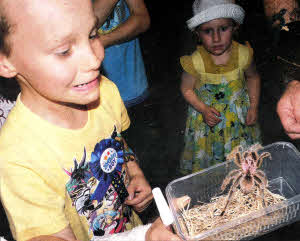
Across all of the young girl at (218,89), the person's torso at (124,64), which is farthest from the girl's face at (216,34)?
the person's torso at (124,64)

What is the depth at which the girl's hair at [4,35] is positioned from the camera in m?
0.55

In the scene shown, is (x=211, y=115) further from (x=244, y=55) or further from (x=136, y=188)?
(x=136, y=188)

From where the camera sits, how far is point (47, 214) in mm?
648

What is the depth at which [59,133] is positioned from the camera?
70 cm

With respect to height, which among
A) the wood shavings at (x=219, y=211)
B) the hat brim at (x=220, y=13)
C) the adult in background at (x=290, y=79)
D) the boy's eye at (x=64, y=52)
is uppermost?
the hat brim at (x=220, y=13)

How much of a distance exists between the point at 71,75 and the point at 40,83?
7cm

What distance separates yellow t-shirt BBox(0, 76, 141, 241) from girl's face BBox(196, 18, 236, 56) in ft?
1.76

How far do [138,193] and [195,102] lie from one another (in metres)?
0.55

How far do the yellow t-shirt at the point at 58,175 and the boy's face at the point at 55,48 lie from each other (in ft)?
0.30

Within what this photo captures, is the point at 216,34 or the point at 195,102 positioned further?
the point at 195,102

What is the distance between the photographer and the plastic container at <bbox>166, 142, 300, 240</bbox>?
2.16 ft

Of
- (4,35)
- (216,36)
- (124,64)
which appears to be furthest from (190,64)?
(4,35)

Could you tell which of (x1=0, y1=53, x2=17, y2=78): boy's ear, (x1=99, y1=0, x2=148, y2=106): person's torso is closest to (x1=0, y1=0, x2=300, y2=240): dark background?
(x1=99, y1=0, x2=148, y2=106): person's torso

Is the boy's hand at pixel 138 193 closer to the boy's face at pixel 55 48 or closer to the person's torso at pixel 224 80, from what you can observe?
the boy's face at pixel 55 48
